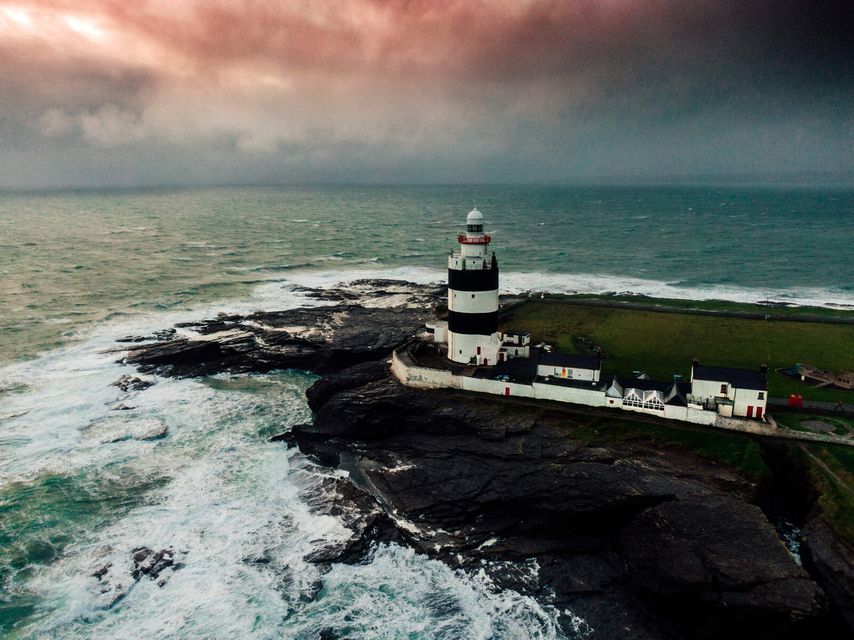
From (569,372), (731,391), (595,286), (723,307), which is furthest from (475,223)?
(595,286)

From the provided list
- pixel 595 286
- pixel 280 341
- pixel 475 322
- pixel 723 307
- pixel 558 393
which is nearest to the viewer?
pixel 558 393

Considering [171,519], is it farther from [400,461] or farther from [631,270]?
[631,270]

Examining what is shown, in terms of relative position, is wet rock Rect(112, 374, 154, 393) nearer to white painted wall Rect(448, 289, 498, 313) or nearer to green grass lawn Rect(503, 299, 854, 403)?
white painted wall Rect(448, 289, 498, 313)

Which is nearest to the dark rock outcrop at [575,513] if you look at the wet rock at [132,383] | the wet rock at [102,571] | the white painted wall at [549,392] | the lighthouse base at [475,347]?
the white painted wall at [549,392]

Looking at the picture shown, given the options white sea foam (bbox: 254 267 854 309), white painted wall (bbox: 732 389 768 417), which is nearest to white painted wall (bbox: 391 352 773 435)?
white painted wall (bbox: 732 389 768 417)

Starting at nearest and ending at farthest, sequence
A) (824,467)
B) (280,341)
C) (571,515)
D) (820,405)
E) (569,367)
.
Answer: (571,515) < (824,467) < (820,405) < (569,367) < (280,341)

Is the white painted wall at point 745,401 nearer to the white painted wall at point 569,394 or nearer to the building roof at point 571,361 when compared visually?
the white painted wall at point 569,394

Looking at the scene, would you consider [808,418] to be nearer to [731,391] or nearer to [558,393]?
[731,391]
